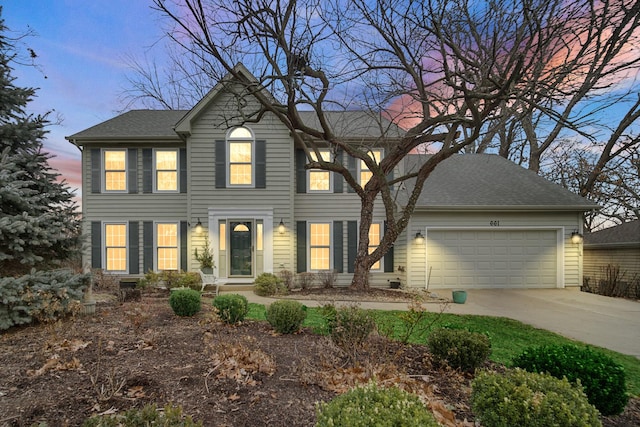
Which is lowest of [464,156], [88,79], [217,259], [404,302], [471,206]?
[404,302]

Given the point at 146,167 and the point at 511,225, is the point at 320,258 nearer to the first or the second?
the point at 511,225

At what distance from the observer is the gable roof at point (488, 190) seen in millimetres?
11211

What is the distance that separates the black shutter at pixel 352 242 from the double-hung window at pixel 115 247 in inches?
302

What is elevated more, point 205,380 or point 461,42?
point 461,42

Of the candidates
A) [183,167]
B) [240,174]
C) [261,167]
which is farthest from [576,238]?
[183,167]

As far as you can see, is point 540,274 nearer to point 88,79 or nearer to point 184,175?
point 184,175

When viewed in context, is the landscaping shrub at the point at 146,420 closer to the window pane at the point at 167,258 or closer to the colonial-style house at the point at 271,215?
the colonial-style house at the point at 271,215

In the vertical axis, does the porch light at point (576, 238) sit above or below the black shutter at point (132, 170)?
below

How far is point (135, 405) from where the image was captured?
9.16ft

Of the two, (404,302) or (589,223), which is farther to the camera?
(589,223)

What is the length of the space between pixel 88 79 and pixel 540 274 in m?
16.8

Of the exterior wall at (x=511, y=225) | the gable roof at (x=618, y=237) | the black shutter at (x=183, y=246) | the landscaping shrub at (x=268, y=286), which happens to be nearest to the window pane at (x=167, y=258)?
the black shutter at (x=183, y=246)

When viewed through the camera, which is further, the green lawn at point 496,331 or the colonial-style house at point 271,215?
the colonial-style house at point 271,215

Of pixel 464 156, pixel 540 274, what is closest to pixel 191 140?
pixel 464 156
